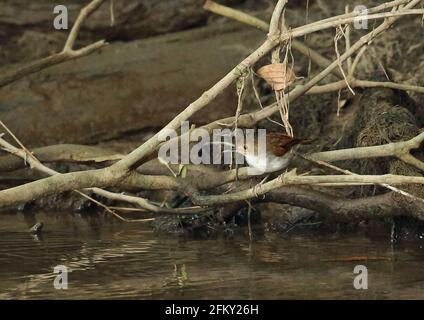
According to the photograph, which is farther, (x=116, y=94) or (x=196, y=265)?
(x=116, y=94)

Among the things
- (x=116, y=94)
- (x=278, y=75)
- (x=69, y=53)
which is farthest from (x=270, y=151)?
(x=116, y=94)

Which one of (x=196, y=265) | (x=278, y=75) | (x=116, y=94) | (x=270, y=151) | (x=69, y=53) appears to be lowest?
(x=196, y=265)

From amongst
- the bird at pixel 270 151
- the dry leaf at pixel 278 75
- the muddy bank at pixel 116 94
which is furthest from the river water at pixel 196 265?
the muddy bank at pixel 116 94

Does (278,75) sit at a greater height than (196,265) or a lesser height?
greater

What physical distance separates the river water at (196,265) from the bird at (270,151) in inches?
23.8

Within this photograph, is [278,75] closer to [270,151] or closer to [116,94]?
[270,151]

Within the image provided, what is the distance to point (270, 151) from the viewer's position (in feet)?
17.9

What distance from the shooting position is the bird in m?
5.45

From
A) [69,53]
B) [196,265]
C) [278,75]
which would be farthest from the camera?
[69,53]

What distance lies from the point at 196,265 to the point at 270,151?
84 centimetres

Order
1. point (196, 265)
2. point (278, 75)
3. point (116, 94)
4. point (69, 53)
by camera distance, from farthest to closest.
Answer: point (116, 94), point (69, 53), point (196, 265), point (278, 75)

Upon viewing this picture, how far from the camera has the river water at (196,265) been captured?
5.09 meters
